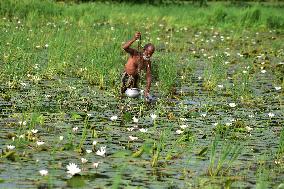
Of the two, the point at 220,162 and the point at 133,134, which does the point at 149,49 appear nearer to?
the point at 133,134

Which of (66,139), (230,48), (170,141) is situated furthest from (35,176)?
(230,48)

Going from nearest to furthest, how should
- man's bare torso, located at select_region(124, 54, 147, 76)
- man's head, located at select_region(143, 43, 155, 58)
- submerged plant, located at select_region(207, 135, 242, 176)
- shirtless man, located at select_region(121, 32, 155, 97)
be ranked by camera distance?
submerged plant, located at select_region(207, 135, 242, 176)
man's head, located at select_region(143, 43, 155, 58)
shirtless man, located at select_region(121, 32, 155, 97)
man's bare torso, located at select_region(124, 54, 147, 76)

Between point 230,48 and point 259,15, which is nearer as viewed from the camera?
point 230,48

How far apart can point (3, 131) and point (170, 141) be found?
216 cm

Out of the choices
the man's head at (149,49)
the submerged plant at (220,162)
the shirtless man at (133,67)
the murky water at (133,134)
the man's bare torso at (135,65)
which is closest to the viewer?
the murky water at (133,134)

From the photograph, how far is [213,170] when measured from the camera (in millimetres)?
7301

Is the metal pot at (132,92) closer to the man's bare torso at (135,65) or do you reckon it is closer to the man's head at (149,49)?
the man's bare torso at (135,65)

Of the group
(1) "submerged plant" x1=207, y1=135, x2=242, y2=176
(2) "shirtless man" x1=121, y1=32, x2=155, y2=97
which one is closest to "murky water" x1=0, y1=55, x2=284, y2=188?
(1) "submerged plant" x1=207, y1=135, x2=242, y2=176

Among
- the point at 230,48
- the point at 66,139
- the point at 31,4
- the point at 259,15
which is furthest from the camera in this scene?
the point at 259,15

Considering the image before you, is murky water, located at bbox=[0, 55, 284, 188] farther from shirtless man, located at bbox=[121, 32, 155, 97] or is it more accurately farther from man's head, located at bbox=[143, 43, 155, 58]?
man's head, located at bbox=[143, 43, 155, 58]

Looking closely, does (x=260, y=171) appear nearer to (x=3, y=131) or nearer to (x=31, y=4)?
(x=3, y=131)

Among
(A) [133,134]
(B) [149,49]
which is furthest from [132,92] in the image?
(A) [133,134]

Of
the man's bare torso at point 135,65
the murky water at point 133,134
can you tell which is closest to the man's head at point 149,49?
the man's bare torso at point 135,65

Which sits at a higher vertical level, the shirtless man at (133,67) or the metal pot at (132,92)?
the shirtless man at (133,67)
